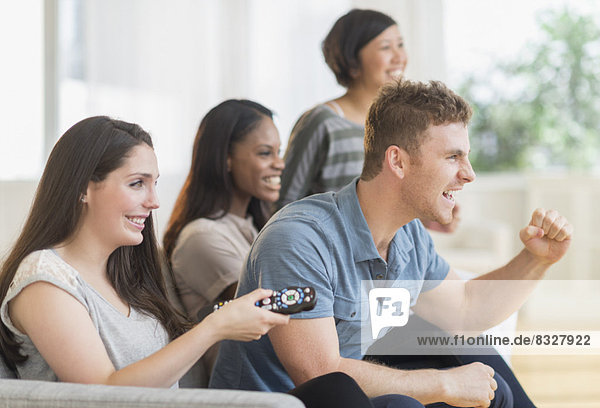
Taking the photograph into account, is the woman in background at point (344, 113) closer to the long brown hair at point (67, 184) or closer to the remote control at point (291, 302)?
the long brown hair at point (67, 184)

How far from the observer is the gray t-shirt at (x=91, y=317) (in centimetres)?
121

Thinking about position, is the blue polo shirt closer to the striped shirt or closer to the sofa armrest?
the sofa armrest

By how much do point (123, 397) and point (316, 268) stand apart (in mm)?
502

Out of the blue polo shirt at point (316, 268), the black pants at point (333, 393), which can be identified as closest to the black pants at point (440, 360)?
the blue polo shirt at point (316, 268)

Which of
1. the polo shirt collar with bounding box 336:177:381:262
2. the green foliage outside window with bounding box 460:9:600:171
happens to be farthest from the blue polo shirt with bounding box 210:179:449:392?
the green foliage outside window with bounding box 460:9:600:171

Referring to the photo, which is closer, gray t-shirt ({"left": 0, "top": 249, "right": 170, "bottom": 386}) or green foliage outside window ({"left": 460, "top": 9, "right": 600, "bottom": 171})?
gray t-shirt ({"left": 0, "top": 249, "right": 170, "bottom": 386})

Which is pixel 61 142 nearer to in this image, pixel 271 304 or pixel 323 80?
pixel 271 304

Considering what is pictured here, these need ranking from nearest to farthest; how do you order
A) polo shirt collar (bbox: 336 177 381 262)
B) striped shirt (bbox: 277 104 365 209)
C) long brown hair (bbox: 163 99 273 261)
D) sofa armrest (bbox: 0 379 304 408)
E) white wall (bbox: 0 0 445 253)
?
sofa armrest (bbox: 0 379 304 408), polo shirt collar (bbox: 336 177 381 262), long brown hair (bbox: 163 99 273 261), striped shirt (bbox: 277 104 365 209), white wall (bbox: 0 0 445 253)

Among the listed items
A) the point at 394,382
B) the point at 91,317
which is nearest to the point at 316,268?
the point at 394,382

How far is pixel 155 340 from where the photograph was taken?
140cm

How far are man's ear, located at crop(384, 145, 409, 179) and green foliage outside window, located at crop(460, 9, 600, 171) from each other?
3724 mm

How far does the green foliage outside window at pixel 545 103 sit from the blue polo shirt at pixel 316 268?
377cm

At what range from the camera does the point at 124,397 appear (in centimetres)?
104

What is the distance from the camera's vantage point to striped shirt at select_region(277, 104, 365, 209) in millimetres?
2301
